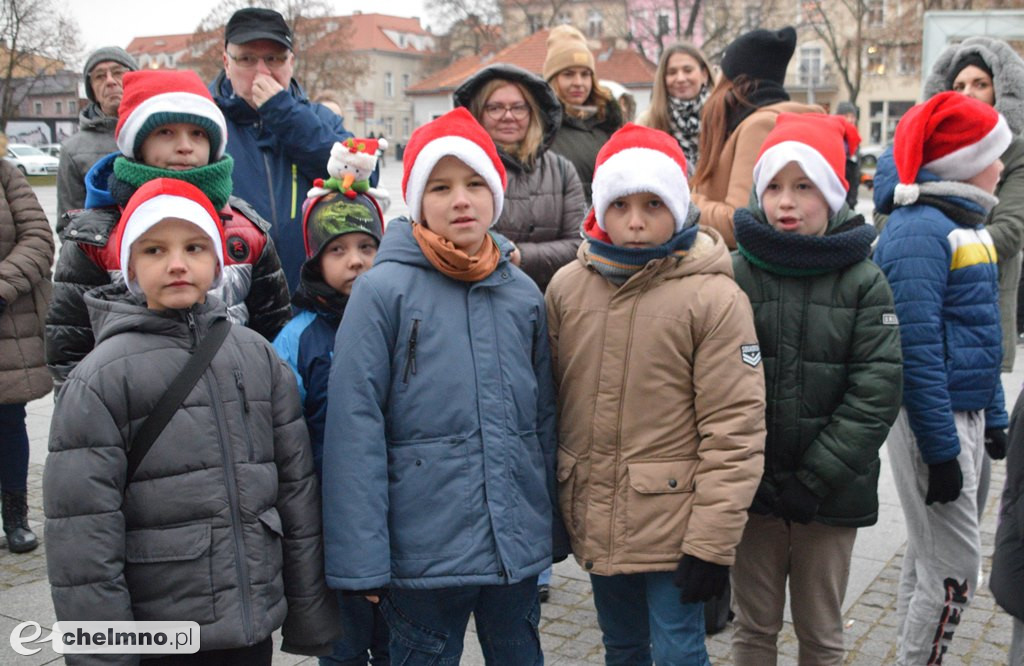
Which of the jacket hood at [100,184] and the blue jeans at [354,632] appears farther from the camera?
the blue jeans at [354,632]

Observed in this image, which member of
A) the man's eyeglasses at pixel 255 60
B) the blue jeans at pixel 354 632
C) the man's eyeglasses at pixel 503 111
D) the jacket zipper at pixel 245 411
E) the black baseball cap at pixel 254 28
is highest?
the black baseball cap at pixel 254 28

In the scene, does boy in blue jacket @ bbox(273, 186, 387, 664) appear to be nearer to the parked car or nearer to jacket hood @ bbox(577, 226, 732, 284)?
jacket hood @ bbox(577, 226, 732, 284)

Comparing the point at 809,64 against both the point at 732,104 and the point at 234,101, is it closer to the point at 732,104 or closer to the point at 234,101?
the point at 732,104

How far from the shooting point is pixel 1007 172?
4734mm

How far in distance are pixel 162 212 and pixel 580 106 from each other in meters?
2.95

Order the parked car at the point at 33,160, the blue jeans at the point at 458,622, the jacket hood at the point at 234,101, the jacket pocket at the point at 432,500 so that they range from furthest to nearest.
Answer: the parked car at the point at 33,160
the jacket hood at the point at 234,101
the blue jeans at the point at 458,622
the jacket pocket at the point at 432,500

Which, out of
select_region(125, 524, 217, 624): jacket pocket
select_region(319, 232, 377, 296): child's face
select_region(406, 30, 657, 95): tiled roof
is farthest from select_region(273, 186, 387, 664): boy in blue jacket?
select_region(406, 30, 657, 95): tiled roof

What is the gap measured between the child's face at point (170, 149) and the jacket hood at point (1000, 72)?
3.85 meters

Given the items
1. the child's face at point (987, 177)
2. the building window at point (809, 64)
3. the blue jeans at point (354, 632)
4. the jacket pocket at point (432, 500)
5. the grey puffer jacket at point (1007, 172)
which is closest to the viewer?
the jacket pocket at point (432, 500)

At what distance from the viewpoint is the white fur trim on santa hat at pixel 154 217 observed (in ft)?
8.28

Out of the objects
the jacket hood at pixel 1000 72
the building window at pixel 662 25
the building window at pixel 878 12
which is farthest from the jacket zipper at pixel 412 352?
the building window at pixel 878 12

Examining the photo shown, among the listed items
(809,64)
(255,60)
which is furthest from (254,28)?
(809,64)

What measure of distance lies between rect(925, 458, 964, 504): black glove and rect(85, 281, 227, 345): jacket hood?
2297 millimetres

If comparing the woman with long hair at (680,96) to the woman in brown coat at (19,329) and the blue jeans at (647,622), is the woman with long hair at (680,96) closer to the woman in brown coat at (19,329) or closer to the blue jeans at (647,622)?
the blue jeans at (647,622)
